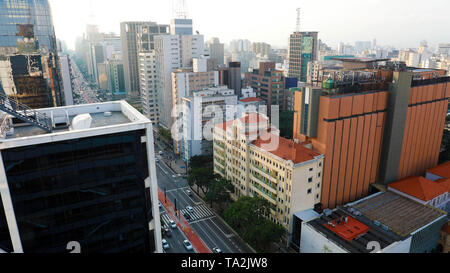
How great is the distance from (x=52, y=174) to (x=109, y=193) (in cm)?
271

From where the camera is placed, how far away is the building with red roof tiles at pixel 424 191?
33.7m

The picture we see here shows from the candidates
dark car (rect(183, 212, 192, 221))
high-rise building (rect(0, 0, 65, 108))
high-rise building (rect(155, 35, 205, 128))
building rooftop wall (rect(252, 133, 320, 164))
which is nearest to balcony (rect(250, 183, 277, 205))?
building rooftop wall (rect(252, 133, 320, 164))

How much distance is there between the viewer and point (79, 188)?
48.5 feet

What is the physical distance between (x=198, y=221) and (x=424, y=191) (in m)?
24.9

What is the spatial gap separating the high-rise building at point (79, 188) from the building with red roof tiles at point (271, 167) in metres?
16.7

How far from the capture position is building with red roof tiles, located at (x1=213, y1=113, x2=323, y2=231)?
101 ft

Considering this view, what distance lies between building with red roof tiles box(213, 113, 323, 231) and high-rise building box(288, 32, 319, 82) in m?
76.6

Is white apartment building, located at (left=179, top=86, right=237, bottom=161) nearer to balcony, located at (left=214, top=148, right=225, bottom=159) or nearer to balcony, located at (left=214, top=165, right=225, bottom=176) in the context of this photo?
balcony, located at (left=214, top=148, right=225, bottom=159)

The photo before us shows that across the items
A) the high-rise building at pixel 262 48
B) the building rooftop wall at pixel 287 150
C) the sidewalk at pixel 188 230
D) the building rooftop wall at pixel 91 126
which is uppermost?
the high-rise building at pixel 262 48

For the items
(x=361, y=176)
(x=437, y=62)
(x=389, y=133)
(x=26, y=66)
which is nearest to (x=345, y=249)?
(x=361, y=176)

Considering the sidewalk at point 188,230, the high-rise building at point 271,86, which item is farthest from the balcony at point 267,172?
the high-rise building at point 271,86

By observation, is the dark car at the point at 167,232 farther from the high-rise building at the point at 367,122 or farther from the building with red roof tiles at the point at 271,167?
the high-rise building at the point at 367,122

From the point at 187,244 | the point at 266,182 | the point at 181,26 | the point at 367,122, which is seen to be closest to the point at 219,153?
the point at 266,182

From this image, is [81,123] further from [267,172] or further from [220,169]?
[220,169]
